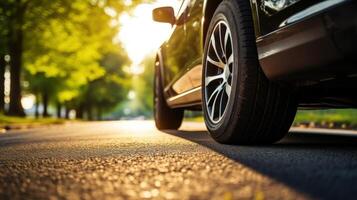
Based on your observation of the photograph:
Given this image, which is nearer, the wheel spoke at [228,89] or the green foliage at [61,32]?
the wheel spoke at [228,89]

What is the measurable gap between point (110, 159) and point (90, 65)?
21441 mm

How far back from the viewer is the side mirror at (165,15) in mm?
5590

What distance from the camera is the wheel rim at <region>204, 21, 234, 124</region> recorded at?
3.58 metres

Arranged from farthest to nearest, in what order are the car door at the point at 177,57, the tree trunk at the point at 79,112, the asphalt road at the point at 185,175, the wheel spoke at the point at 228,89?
the tree trunk at the point at 79,112, the car door at the point at 177,57, the wheel spoke at the point at 228,89, the asphalt road at the point at 185,175

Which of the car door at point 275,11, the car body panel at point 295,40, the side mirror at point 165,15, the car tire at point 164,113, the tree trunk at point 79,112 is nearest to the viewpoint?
the car body panel at point 295,40

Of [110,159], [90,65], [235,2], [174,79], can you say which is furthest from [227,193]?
[90,65]

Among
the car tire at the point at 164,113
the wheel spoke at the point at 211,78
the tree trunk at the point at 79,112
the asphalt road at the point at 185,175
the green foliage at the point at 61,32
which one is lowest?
the asphalt road at the point at 185,175

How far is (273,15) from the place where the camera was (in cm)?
285

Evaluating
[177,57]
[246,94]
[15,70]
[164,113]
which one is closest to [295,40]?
[246,94]

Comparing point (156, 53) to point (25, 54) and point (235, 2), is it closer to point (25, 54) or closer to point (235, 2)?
point (235, 2)

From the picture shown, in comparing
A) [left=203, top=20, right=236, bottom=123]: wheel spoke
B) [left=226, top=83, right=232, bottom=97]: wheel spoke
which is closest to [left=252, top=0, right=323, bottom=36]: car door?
[left=203, top=20, right=236, bottom=123]: wheel spoke

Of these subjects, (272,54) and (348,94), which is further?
(348,94)

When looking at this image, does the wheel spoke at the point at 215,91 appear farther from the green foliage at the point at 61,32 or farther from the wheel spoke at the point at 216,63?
the green foliage at the point at 61,32

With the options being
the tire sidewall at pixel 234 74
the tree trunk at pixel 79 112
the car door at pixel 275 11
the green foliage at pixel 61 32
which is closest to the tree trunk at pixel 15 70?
the green foliage at pixel 61 32
